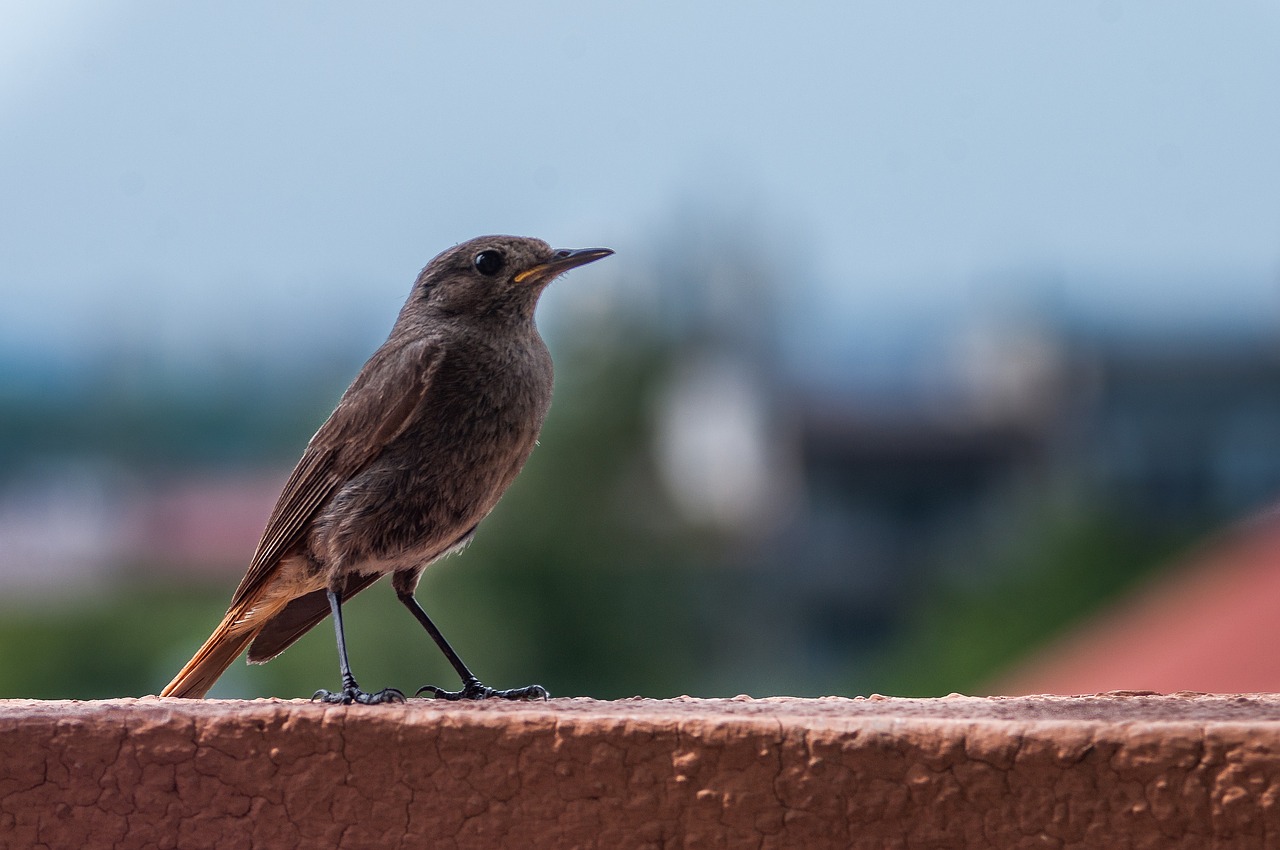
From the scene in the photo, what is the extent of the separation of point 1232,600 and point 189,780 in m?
23.1

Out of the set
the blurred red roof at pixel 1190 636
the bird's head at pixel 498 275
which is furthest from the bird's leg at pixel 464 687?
the blurred red roof at pixel 1190 636

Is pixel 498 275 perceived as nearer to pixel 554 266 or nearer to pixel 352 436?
pixel 554 266

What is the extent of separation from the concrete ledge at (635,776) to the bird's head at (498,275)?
1.52m

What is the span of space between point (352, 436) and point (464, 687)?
0.78 m

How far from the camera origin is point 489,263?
4.73 meters

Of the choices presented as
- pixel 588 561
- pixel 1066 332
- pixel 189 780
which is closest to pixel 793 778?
pixel 189 780

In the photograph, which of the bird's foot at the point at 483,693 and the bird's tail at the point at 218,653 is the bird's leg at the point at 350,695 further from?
the bird's tail at the point at 218,653

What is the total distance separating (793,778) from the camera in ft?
10.6

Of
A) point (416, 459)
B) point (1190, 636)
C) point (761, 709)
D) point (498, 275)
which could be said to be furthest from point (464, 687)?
point (1190, 636)

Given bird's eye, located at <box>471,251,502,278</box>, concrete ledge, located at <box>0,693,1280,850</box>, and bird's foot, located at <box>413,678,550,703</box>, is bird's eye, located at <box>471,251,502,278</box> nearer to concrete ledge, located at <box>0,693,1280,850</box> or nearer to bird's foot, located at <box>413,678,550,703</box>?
bird's foot, located at <box>413,678,550,703</box>

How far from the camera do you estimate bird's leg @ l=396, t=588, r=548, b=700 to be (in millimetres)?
4250

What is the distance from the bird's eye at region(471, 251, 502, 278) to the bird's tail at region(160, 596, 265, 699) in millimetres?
1175

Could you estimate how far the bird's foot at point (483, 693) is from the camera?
4.21 meters

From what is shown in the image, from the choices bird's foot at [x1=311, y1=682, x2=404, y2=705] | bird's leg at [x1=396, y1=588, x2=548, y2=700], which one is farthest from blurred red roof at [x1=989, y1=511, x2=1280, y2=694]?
bird's foot at [x1=311, y1=682, x2=404, y2=705]
